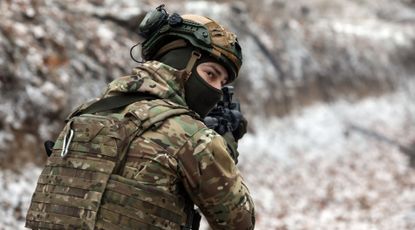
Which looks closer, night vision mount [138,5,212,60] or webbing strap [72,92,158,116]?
webbing strap [72,92,158,116]

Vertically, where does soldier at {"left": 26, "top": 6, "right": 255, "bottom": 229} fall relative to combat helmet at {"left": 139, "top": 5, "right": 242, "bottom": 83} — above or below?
below

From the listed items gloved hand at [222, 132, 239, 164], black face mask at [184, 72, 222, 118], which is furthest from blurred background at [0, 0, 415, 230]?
black face mask at [184, 72, 222, 118]

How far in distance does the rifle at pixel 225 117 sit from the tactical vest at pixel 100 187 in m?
0.62

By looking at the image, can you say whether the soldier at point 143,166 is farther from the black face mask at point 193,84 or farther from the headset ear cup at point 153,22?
the headset ear cup at point 153,22

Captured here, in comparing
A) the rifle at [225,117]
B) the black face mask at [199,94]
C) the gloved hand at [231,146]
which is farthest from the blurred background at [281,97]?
the black face mask at [199,94]

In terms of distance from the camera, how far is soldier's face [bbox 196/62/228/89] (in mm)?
2314

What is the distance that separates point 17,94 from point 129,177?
522cm

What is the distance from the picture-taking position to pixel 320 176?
35.9 feet

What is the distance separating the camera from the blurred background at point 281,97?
6867mm

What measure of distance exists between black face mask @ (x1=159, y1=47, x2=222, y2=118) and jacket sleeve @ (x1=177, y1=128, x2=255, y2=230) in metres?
0.28

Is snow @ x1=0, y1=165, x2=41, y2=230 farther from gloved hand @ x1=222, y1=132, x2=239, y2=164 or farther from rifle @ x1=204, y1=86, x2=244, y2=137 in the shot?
gloved hand @ x1=222, y1=132, x2=239, y2=164

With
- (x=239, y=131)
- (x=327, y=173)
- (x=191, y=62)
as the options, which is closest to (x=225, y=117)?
(x=239, y=131)

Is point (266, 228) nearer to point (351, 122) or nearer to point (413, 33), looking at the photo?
point (351, 122)

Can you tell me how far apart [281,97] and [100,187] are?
12512 millimetres
